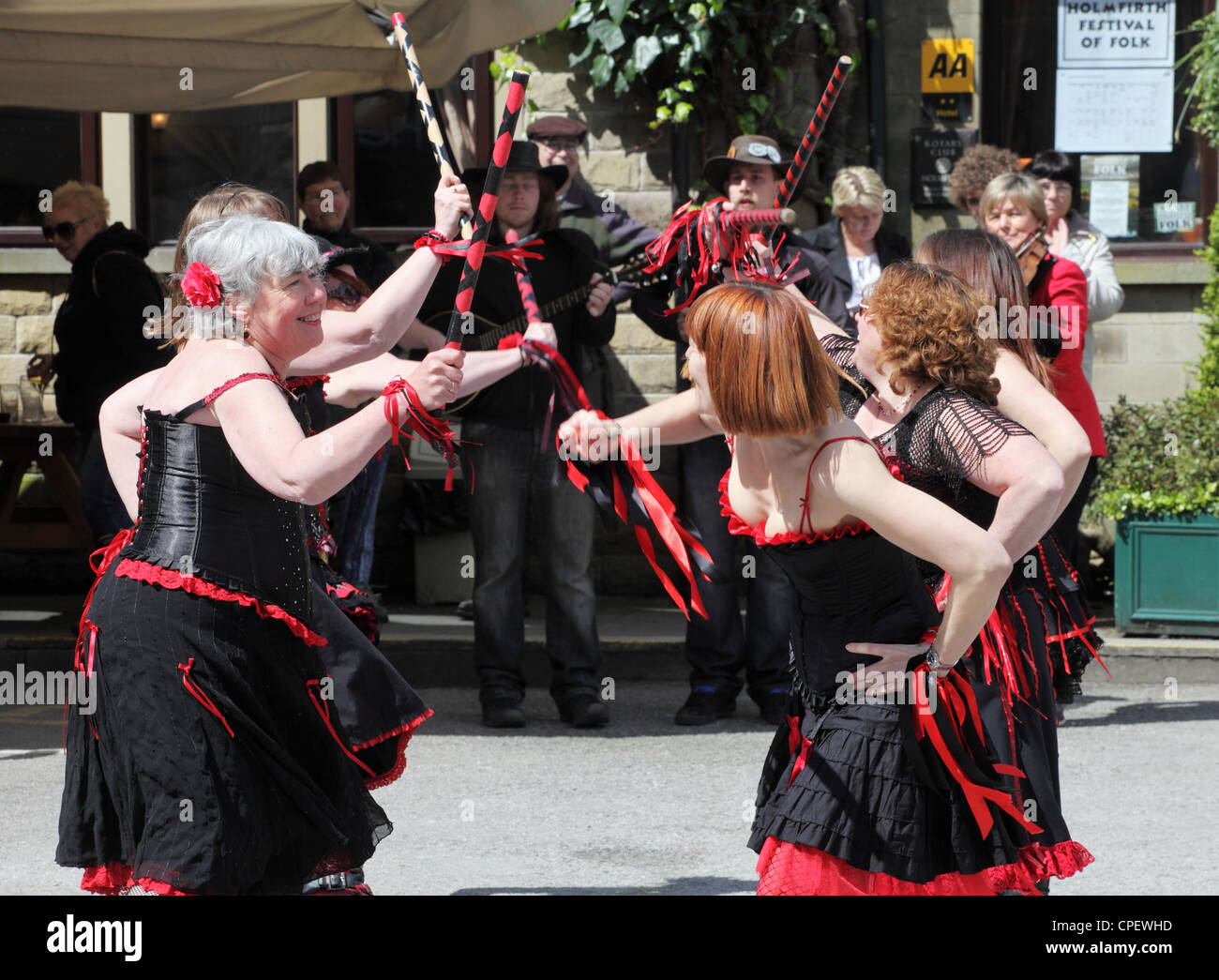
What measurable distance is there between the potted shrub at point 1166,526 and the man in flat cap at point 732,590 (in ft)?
6.07

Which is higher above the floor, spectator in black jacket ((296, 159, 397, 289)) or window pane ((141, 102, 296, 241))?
window pane ((141, 102, 296, 241))

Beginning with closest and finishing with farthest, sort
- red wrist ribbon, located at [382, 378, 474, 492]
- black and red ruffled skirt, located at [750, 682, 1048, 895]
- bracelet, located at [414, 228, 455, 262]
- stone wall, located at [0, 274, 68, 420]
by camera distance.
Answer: red wrist ribbon, located at [382, 378, 474, 492], black and red ruffled skirt, located at [750, 682, 1048, 895], bracelet, located at [414, 228, 455, 262], stone wall, located at [0, 274, 68, 420]

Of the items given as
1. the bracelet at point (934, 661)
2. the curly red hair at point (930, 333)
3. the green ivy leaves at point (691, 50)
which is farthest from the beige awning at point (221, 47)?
the bracelet at point (934, 661)

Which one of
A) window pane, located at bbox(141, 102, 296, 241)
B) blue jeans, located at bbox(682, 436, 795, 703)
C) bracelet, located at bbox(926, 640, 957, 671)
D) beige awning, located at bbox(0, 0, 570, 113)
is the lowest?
blue jeans, located at bbox(682, 436, 795, 703)

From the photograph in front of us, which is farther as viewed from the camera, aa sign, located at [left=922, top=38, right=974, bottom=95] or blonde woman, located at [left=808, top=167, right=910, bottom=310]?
aa sign, located at [left=922, top=38, right=974, bottom=95]

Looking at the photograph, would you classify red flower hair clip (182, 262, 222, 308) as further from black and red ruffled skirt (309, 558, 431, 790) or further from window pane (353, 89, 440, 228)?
window pane (353, 89, 440, 228)

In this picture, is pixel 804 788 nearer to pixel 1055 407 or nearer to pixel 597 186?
pixel 1055 407

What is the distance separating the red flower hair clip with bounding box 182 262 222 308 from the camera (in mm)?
3318

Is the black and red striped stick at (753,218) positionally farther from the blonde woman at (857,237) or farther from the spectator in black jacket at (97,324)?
the spectator in black jacket at (97,324)

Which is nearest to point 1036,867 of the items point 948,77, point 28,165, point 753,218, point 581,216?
point 753,218

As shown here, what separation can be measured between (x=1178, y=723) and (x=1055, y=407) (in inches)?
140

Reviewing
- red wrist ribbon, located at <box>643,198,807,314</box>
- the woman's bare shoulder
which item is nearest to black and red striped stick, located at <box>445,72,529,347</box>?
the woman's bare shoulder

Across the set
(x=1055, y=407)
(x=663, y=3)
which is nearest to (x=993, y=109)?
(x=663, y=3)
